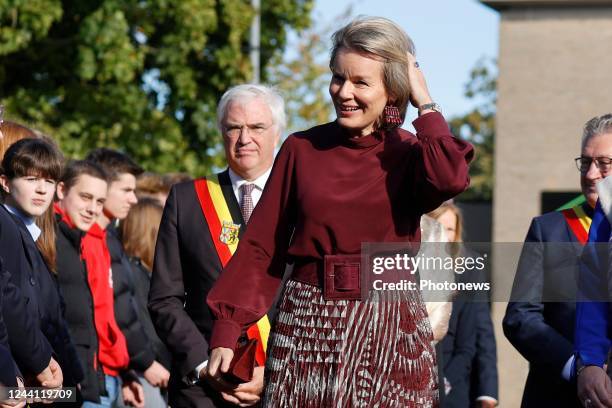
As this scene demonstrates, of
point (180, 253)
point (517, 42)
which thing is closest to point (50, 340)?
point (180, 253)

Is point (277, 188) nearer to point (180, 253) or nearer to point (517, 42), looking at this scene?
point (180, 253)

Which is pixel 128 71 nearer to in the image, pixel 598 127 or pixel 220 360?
pixel 598 127

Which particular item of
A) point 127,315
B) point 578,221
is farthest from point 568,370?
point 127,315

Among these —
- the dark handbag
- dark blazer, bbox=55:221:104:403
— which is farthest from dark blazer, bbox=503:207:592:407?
dark blazer, bbox=55:221:104:403

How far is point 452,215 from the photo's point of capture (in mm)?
8031

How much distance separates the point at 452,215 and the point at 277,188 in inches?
149

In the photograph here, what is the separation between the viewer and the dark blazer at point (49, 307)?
5.89m

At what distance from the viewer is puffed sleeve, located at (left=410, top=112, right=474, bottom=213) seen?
156 inches

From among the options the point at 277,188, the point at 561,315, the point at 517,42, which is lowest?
the point at 561,315

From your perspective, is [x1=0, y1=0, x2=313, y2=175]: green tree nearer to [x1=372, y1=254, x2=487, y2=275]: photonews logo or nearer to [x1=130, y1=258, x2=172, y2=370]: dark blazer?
[x1=130, y1=258, x2=172, y2=370]: dark blazer

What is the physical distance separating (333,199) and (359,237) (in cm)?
15

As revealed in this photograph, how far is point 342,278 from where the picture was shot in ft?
13.5

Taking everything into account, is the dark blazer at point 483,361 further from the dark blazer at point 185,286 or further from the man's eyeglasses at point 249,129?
the dark blazer at point 185,286

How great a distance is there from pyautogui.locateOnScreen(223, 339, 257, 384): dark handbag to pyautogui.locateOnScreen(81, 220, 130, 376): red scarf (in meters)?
3.62
